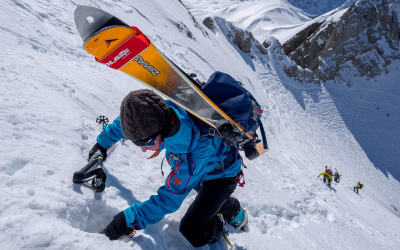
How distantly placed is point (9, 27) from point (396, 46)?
42.0m

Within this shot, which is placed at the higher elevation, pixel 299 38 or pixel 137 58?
pixel 137 58

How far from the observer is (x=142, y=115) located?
1.89 metres

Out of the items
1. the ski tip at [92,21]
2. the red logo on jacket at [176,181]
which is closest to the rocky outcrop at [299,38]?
the ski tip at [92,21]

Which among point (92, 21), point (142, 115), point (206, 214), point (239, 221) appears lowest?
point (239, 221)

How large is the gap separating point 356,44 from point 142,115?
119 feet

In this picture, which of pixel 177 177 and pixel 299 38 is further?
pixel 299 38

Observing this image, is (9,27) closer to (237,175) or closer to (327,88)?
(237,175)

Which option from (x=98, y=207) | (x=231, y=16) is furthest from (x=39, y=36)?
(x=231, y=16)

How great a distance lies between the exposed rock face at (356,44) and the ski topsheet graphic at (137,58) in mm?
28793

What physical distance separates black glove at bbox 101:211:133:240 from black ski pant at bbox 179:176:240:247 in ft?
2.35

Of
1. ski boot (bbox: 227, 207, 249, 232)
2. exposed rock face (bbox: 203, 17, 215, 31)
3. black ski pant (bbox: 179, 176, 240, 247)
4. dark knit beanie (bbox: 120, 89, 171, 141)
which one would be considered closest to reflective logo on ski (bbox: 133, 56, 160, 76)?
dark knit beanie (bbox: 120, 89, 171, 141)

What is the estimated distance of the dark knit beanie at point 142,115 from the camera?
6.15 ft

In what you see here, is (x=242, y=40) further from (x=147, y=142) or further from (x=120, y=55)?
(x=147, y=142)

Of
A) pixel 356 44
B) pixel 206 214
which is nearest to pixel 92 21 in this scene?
pixel 206 214
